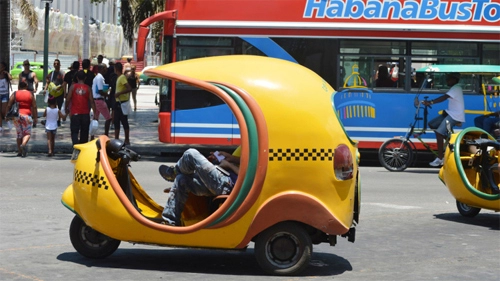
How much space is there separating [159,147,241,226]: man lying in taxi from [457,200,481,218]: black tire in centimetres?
420

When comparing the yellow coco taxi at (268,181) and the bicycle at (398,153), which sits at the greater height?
the yellow coco taxi at (268,181)

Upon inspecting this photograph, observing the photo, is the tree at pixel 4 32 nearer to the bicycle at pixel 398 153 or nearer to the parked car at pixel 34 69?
the bicycle at pixel 398 153

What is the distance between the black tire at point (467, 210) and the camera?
1088 cm

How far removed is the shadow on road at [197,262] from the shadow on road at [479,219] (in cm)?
275

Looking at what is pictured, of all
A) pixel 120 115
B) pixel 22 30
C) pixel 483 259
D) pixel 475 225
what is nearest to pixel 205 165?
pixel 483 259

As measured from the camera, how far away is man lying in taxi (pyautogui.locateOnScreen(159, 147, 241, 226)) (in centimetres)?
754

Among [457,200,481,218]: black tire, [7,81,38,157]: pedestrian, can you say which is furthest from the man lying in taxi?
[7,81,38,157]: pedestrian

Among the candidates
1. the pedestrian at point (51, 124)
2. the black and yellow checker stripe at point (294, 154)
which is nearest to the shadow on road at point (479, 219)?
the black and yellow checker stripe at point (294, 154)

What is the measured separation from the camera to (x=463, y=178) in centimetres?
1023

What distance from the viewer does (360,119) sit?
57.7 feet

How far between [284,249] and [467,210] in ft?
13.6

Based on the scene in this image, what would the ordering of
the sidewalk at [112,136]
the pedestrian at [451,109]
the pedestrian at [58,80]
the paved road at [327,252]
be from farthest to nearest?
the pedestrian at [58,80], the sidewalk at [112,136], the pedestrian at [451,109], the paved road at [327,252]

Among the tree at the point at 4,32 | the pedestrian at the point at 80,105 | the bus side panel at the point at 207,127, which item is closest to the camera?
the pedestrian at the point at 80,105

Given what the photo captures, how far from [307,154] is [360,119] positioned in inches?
408
